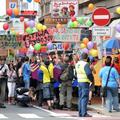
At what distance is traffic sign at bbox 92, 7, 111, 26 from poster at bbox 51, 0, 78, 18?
1029 centimetres

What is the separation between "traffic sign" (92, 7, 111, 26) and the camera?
19.7 meters

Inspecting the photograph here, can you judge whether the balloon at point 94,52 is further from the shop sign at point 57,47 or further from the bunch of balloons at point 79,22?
the shop sign at point 57,47

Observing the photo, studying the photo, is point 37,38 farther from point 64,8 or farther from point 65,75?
point 65,75

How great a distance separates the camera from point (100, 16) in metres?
19.8

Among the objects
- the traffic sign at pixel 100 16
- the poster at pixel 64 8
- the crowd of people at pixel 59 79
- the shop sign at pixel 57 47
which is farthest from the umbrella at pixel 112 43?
the poster at pixel 64 8

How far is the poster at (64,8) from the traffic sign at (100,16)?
10.3m

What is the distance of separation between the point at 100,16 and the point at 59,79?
9.73ft

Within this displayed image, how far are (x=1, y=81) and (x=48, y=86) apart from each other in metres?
3.26

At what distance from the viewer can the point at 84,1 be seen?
124 feet

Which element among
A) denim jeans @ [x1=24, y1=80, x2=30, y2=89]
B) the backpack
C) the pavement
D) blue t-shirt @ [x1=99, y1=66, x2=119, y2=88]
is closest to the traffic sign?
blue t-shirt @ [x1=99, y1=66, x2=119, y2=88]

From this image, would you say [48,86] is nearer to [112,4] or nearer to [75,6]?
[75,6]

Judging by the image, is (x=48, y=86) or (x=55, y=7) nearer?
(x=48, y=86)

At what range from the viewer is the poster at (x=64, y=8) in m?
30.3

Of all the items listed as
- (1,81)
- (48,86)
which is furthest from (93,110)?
(1,81)
